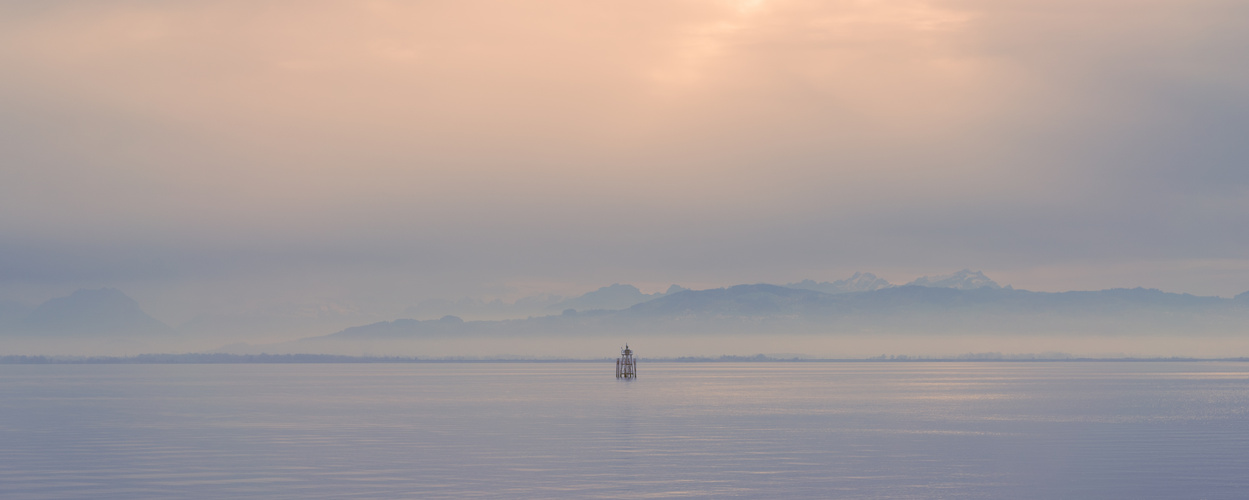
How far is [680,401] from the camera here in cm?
9550

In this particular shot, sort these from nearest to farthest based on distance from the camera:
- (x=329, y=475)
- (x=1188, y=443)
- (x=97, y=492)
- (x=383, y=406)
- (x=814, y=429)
→ 1. (x=97, y=492)
2. (x=329, y=475)
3. (x=1188, y=443)
4. (x=814, y=429)
5. (x=383, y=406)

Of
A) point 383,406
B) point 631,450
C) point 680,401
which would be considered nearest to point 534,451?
point 631,450

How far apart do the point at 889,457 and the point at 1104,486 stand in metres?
10.0

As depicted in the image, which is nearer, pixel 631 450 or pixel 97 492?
pixel 97 492

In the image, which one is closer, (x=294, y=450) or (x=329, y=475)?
(x=329, y=475)

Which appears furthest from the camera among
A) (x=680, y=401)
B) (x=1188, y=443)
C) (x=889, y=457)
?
(x=680, y=401)

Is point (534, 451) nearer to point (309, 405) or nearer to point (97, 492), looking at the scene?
point (97, 492)

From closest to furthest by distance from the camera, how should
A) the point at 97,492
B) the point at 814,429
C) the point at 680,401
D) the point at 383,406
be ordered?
the point at 97,492 < the point at 814,429 < the point at 383,406 < the point at 680,401

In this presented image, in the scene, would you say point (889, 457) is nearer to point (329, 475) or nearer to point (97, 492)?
point (329, 475)

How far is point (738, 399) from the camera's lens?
333 feet

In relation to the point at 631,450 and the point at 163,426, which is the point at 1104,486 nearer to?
the point at 631,450

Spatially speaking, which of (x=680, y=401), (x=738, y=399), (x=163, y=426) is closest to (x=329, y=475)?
(x=163, y=426)

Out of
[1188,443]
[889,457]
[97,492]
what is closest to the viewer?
[97,492]

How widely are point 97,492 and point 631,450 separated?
2047 cm
